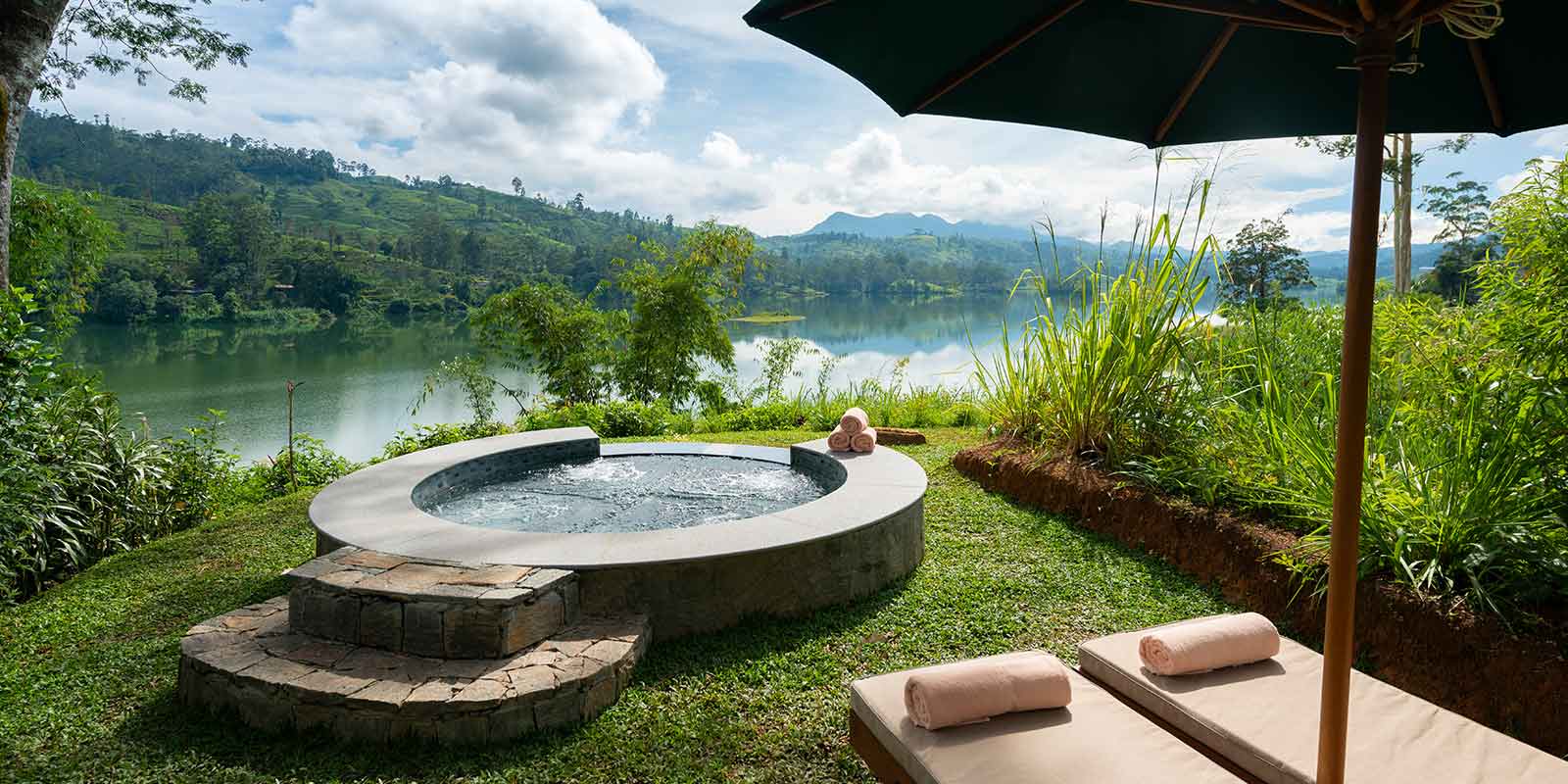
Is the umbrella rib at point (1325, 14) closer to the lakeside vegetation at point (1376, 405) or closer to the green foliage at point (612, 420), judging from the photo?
the lakeside vegetation at point (1376, 405)

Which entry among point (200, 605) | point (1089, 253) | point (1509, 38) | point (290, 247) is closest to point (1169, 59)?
point (1509, 38)

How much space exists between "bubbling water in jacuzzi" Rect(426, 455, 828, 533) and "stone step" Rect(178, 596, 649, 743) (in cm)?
144

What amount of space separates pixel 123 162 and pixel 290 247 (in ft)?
78.0

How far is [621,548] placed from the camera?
3.31 metres

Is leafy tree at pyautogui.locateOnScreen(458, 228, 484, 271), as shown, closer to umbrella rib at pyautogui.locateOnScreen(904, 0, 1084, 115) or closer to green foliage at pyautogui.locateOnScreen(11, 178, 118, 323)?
green foliage at pyautogui.locateOnScreen(11, 178, 118, 323)

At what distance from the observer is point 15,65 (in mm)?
5000

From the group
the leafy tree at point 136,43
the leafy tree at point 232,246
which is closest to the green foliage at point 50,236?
the leafy tree at point 136,43

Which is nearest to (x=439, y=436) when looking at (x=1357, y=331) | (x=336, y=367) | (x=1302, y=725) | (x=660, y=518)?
(x=660, y=518)

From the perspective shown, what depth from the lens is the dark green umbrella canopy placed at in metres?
2.07

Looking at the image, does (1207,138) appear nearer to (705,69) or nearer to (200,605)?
(200,605)

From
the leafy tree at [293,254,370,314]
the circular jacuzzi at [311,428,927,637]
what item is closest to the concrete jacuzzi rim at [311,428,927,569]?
the circular jacuzzi at [311,428,927,637]

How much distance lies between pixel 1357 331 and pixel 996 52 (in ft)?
4.47

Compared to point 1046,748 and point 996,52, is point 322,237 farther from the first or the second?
point 1046,748

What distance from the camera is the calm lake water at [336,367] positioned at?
42.5 feet
